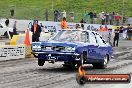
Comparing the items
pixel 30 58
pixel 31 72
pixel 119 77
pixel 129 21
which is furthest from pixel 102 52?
pixel 129 21

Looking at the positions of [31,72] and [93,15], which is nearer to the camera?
[31,72]

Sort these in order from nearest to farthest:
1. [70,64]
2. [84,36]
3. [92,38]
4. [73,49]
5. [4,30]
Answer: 1. [73,49]
2. [70,64]
3. [84,36]
4. [92,38]
5. [4,30]

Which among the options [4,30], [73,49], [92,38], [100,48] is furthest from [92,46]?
[4,30]

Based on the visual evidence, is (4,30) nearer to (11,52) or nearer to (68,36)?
(11,52)

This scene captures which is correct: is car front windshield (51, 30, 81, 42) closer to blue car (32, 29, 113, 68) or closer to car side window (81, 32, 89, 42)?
blue car (32, 29, 113, 68)

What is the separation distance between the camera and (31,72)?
15.0 metres

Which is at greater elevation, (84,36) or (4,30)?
(84,36)

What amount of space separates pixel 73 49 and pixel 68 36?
1.24 metres

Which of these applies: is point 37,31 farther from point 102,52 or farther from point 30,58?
point 102,52

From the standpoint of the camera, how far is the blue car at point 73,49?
50.0ft

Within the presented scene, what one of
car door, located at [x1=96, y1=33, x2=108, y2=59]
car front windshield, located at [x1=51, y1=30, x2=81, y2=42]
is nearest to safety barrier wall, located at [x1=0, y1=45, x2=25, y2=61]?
car front windshield, located at [x1=51, y1=30, x2=81, y2=42]

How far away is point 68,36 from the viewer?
53.7 ft

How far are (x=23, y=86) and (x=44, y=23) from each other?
32938mm

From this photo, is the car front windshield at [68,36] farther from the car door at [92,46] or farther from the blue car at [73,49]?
the car door at [92,46]
